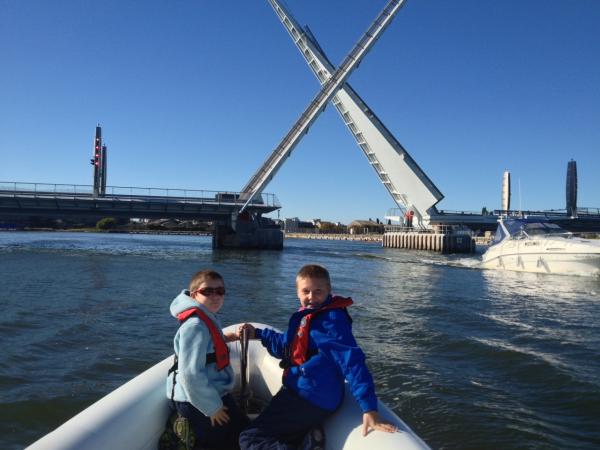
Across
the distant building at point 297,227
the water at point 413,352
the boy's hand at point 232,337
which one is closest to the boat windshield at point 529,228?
the water at point 413,352

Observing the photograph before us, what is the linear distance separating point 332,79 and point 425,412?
48.1m

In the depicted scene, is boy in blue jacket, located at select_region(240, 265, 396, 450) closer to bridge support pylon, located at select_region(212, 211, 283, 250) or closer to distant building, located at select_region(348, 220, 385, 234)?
bridge support pylon, located at select_region(212, 211, 283, 250)

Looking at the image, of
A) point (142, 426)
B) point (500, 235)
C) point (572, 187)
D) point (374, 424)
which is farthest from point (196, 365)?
point (572, 187)

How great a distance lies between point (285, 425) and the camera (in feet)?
9.59

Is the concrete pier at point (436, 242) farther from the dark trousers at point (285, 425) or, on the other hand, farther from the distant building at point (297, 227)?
the distant building at point (297, 227)

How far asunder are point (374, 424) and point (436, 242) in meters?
53.8

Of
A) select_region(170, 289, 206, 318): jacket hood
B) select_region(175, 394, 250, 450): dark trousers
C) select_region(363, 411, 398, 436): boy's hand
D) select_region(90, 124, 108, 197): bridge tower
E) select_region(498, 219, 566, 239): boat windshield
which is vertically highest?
select_region(90, 124, 108, 197): bridge tower

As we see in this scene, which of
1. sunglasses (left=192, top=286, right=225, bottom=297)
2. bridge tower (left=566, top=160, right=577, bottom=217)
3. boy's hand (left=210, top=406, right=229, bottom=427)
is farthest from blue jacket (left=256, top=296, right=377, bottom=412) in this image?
bridge tower (left=566, top=160, right=577, bottom=217)

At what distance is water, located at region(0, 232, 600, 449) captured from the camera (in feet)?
16.3

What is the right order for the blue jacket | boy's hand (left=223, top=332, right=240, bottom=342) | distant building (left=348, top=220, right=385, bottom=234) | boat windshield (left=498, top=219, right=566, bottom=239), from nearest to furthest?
the blue jacket < boy's hand (left=223, top=332, right=240, bottom=342) < boat windshield (left=498, top=219, right=566, bottom=239) < distant building (left=348, top=220, right=385, bottom=234)

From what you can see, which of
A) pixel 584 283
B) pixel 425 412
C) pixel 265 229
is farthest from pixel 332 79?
pixel 425 412

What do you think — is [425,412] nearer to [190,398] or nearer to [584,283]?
[190,398]

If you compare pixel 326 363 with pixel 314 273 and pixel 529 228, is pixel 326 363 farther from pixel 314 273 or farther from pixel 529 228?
pixel 529 228

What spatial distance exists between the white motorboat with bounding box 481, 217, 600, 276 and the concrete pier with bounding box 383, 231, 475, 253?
25596 millimetres
